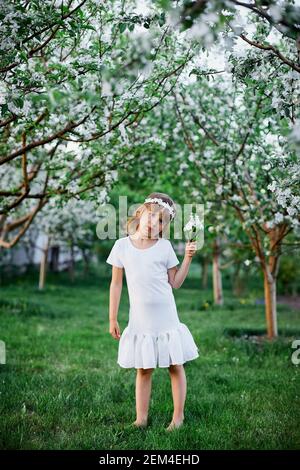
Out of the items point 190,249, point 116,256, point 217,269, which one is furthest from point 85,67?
point 217,269

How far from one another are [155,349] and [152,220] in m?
1.06

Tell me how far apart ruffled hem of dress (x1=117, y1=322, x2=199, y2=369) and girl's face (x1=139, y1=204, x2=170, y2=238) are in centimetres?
80

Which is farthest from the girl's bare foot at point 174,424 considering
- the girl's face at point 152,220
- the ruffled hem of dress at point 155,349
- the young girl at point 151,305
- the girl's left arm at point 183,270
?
the girl's face at point 152,220

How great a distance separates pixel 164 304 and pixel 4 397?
2.04 m

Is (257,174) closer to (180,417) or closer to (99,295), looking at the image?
(180,417)

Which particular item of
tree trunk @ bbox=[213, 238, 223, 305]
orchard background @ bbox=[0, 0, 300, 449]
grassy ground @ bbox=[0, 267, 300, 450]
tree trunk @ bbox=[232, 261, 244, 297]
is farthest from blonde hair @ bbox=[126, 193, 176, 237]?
tree trunk @ bbox=[232, 261, 244, 297]

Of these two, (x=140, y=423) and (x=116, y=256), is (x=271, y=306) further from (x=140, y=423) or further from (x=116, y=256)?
(x=116, y=256)

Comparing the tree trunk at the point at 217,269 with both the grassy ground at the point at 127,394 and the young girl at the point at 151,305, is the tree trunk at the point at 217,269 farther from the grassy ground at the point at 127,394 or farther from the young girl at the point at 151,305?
the young girl at the point at 151,305

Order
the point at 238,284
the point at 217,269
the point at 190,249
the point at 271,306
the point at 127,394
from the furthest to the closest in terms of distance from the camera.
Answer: the point at 238,284, the point at 217,269, the point at 271,306, the point at 127,394, the point at 190,249

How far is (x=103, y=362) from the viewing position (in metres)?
6.76

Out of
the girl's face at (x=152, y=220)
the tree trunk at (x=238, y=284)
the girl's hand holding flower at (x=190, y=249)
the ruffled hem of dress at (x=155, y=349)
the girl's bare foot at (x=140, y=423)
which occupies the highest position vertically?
the girl's face at (x=152, y=220)

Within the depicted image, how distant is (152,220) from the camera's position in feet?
13.5

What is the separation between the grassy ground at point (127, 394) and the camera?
3885mm
